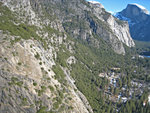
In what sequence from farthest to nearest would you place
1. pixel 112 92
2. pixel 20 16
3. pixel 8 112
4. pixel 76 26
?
pixel 76 26
pixel 112 92
pixel 20 16
pixel 8 112

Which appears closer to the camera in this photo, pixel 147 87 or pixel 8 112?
pixel 8 112

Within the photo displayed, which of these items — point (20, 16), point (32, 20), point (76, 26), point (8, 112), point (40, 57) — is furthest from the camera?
point (76, 26)

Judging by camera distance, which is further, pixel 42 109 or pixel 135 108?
pixel 135 108

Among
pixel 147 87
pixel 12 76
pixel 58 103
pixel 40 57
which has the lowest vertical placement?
pixel 147 87

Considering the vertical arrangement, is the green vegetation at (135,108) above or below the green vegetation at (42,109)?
below

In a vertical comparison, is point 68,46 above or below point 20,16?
below

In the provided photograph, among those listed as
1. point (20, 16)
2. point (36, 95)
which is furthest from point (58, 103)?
point (20, 16)

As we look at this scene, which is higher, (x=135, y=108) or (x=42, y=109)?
(x=42, y=109)

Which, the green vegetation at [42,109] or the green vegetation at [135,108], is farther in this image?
the green vegetation at [135,108]

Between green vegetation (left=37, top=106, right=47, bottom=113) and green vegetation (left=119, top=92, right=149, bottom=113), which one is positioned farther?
green vegetation (left=119, top=92, right=149, bottom=113)

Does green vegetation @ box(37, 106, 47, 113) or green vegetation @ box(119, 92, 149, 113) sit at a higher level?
green vegetation @ box(37, 106, 47, 113)

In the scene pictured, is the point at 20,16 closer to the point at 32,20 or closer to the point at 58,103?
the point at 32,20
